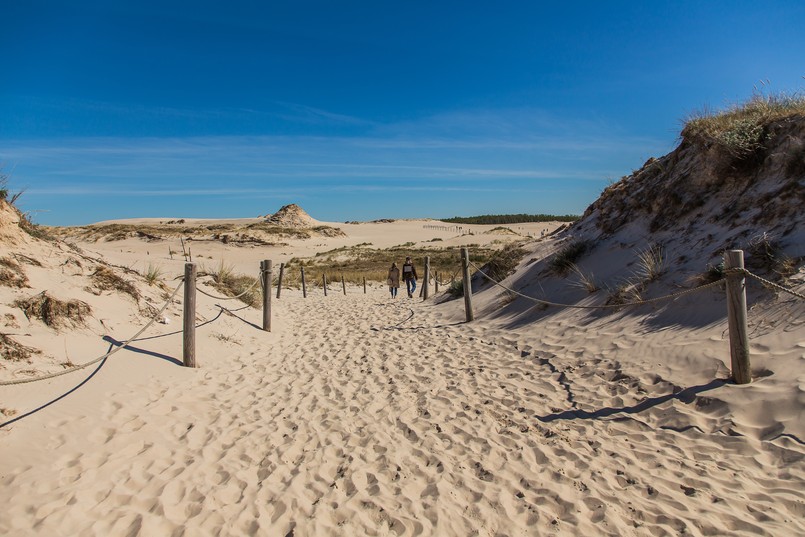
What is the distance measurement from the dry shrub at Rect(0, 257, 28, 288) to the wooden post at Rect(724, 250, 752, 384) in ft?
27.7

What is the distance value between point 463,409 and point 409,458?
44.9 inches

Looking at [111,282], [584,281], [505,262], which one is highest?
[111,282]

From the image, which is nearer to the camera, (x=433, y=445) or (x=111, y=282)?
(x=433, y=445)

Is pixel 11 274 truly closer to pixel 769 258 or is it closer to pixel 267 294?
pixel 267 294

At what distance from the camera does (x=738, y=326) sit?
13.4ft

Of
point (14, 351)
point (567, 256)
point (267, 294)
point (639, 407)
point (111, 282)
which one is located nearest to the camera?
point (639, 407)

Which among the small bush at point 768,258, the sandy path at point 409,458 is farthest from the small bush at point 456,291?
the small bush at point 768,258

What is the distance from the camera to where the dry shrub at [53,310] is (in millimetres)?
5914

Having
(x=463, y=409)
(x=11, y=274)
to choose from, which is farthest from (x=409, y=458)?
(x=11, y=274)

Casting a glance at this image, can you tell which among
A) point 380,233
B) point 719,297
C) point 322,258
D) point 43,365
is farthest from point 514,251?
point 380,233

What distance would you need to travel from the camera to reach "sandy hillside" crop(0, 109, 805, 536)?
122 inches

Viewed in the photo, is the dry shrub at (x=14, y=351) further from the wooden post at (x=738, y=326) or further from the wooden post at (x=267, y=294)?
the wooden post at (x=738, y=326)

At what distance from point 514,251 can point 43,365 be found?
10.6 m

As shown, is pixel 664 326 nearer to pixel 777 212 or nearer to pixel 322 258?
pixel 777 212
